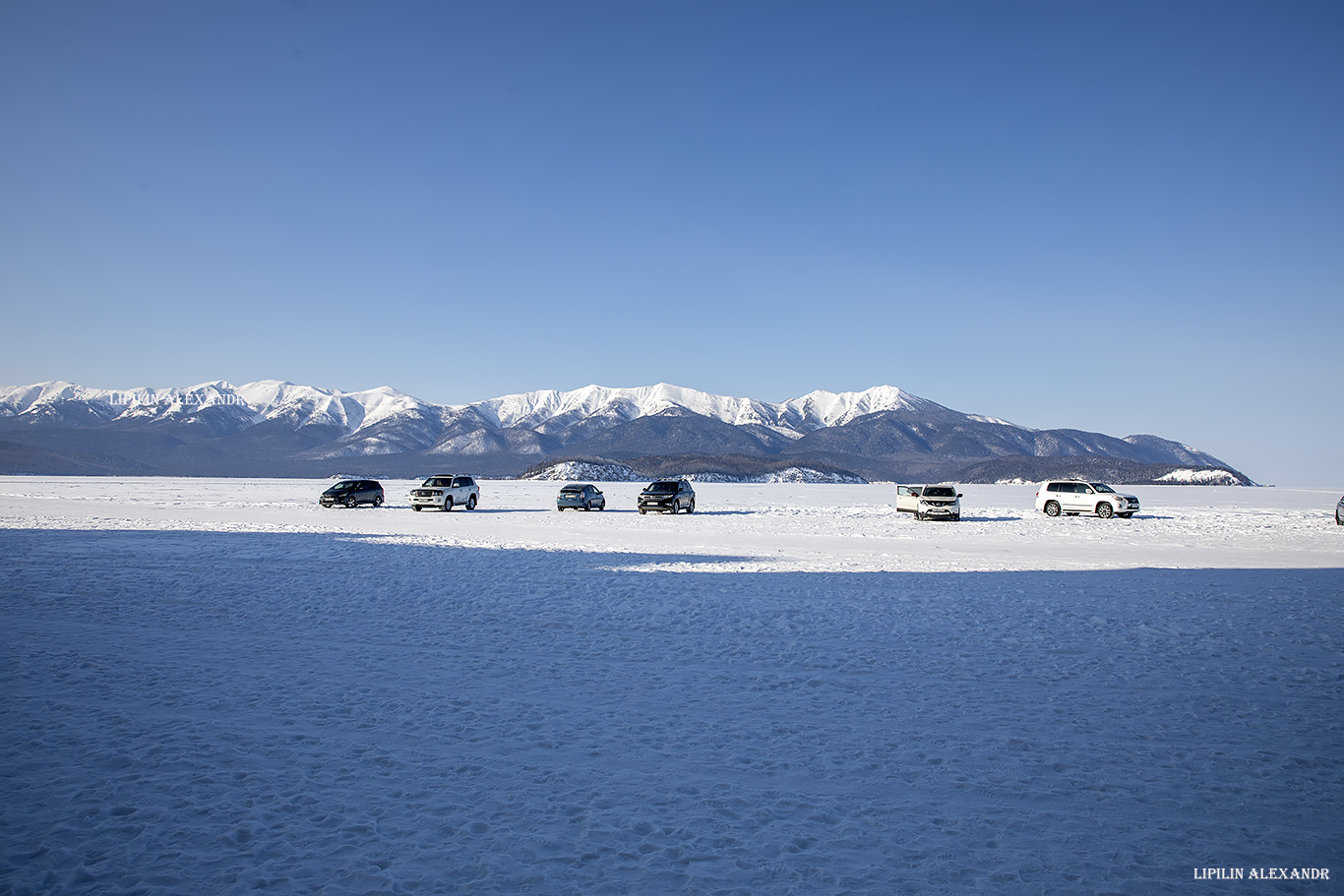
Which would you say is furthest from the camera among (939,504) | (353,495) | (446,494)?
(353,495)

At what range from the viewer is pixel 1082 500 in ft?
136

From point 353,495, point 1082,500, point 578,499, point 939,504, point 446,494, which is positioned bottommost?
point 353,495

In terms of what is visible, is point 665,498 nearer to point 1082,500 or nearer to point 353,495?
point 353,495

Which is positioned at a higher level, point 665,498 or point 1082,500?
point 1082,500

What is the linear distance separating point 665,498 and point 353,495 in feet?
66.7

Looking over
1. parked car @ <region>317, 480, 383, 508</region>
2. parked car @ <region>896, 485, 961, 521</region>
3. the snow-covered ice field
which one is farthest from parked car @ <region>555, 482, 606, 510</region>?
the snow-covered ice field

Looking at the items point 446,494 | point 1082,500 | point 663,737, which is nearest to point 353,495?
point 446,494

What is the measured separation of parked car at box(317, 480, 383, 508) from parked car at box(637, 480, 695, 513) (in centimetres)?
1865

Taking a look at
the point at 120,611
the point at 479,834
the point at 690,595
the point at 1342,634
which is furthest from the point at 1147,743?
the point at 120,611

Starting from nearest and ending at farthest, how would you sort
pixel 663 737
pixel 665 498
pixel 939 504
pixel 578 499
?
pixel 663 737, pixel 939 504, pixel 665 498, pixel 578 499

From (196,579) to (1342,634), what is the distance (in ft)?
67.2

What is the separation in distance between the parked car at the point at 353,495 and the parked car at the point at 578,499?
501 inches

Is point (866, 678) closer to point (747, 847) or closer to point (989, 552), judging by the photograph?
point (747, 847)

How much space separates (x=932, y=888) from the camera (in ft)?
14.4
